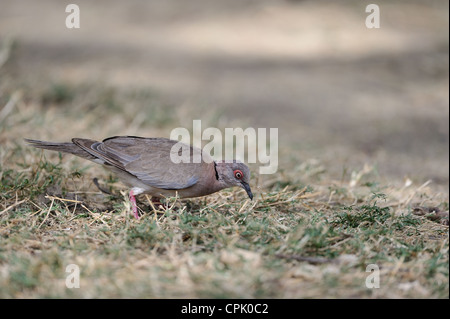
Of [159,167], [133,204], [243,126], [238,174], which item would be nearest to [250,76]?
[243,126]

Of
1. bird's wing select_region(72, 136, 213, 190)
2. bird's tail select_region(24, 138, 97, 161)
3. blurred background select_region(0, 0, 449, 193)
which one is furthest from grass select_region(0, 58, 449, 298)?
blurred background select_region(0, 0, 449, 193)

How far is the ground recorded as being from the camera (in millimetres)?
3086

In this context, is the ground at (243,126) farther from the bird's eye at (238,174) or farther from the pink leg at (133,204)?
the bird's eye at (238,174)

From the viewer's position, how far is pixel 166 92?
344 inches

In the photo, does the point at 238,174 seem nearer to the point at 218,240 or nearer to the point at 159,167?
the point at 159,167

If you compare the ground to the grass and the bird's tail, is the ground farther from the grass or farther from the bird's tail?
the bird's tail

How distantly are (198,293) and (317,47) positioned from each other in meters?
8.76

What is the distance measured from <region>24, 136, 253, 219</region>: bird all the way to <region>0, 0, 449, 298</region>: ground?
0.15 m

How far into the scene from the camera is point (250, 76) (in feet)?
32.2

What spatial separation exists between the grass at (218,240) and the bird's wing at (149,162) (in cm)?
29

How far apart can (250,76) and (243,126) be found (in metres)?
2.67

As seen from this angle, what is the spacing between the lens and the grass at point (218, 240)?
2.94 m
